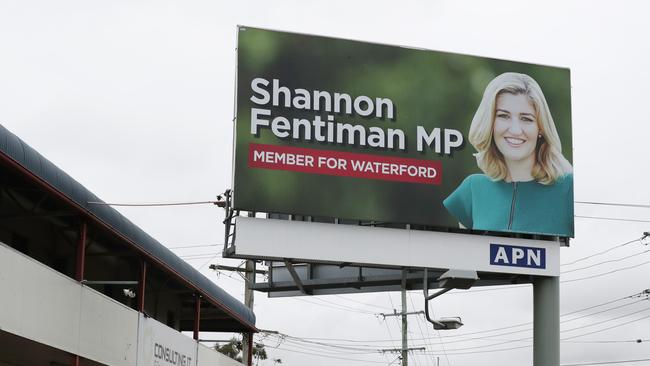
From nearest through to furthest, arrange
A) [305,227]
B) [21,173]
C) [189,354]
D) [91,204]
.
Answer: [21,173], [91,204], [305,227], [189,354]

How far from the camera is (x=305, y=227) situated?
23547mm

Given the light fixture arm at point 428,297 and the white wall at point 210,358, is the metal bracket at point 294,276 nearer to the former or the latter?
the light fixture arm at point 428,297

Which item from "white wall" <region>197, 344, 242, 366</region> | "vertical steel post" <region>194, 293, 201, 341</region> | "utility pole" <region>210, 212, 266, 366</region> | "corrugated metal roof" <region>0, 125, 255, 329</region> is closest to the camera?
"corrugated metal roof" <region>0, 125, 255, 329</region>

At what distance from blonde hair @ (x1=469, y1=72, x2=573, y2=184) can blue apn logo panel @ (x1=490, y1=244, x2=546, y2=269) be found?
1538mm

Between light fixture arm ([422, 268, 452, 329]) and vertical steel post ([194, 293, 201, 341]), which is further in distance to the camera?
vertical steel post ([194, 293, 201, 341])

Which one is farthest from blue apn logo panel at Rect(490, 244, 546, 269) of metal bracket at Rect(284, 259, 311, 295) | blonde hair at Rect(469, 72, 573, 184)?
metal bracket at Rect(284, 259, 311, 295)

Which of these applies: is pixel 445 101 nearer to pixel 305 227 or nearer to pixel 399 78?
pixel 399 78

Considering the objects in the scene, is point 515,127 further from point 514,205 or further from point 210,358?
point 210,358

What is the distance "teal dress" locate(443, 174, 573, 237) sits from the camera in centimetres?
2469

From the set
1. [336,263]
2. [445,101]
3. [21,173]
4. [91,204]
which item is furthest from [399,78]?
[21,173]

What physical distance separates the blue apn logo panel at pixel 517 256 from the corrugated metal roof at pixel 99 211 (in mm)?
7036

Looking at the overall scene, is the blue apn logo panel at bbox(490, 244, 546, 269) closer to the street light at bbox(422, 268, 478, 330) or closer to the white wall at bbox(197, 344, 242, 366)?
the street light at bbox(422, 268, 478, 330)

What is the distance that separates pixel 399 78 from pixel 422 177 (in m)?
2.13

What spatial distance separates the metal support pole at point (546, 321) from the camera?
80.6 ft
